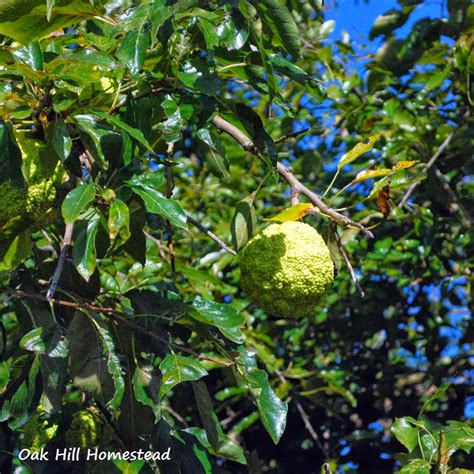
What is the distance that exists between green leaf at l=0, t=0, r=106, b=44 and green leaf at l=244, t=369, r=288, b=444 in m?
0.72

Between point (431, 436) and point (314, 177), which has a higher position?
point (314, 177)

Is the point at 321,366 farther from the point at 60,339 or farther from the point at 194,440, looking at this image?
the point at 60,339

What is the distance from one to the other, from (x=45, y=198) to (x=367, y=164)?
1.69 metres

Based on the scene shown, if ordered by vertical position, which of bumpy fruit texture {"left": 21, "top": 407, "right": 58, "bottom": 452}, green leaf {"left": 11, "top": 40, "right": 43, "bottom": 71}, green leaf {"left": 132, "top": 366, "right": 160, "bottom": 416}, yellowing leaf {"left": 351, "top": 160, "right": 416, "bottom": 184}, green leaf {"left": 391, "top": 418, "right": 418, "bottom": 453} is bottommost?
bumpy fruit texture {"left": 21, "top": 407, "right": 58, "bottom": 452}

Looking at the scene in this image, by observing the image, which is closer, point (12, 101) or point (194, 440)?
point (12, 101)

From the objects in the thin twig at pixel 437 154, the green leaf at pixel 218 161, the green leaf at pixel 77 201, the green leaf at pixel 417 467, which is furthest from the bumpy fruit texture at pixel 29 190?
the thin twig at pixel 437 154

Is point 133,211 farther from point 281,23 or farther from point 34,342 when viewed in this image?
point 281,23

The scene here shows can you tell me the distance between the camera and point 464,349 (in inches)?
137

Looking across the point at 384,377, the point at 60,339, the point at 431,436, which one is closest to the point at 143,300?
the point at 60,339

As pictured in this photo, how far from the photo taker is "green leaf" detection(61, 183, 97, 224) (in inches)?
52.9

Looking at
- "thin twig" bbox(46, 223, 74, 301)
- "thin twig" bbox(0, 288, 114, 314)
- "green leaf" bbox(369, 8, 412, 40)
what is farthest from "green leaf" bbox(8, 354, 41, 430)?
"green leaf" bbox(369, 8, 412, 40)

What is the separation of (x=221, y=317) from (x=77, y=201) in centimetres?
36

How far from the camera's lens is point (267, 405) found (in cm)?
150

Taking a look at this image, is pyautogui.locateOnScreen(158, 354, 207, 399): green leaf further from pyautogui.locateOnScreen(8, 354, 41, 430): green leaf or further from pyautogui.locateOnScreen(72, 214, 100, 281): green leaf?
pyautogui.locateOnScreen(8, 354, 41, 430): green leaf
